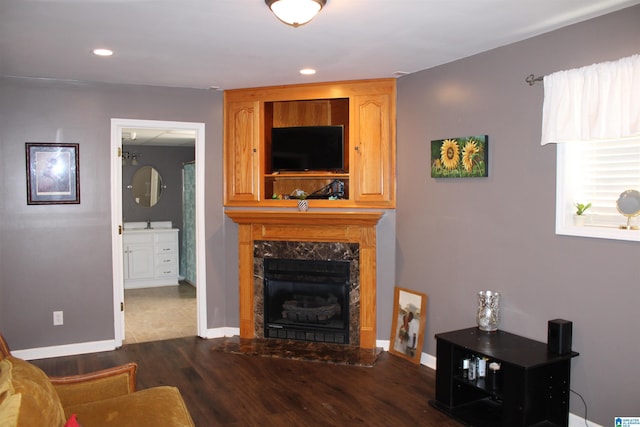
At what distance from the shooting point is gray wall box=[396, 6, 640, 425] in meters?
2.88

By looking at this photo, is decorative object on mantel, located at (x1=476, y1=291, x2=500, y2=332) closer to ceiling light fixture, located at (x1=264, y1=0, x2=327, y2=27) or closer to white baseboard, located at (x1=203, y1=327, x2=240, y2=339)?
ceiling light fixture, located at (x1=264, y1=0, x2=327, y2=27)

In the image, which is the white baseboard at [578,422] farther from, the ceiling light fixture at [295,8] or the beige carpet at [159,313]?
the beige carpet at [159,313]

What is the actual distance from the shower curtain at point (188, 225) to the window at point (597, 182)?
5606mm

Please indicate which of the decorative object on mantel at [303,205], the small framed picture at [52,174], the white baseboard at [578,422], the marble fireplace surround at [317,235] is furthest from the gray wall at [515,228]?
the small framed picture at [52,174]

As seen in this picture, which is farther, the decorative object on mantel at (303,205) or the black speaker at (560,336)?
the decorative object on mantel at (303,205)

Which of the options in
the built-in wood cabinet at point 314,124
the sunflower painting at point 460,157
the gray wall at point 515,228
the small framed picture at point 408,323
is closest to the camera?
the gray wall at point 515,228

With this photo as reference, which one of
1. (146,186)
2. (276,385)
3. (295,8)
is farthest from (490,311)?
(146,186)

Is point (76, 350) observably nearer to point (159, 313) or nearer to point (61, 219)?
point (61, 219)

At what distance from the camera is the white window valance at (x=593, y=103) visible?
2.69 metres

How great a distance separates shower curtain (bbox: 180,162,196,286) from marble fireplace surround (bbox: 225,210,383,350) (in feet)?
9.58

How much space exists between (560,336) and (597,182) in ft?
3.10

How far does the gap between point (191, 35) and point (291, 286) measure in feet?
8.50

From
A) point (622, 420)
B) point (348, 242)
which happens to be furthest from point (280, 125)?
point (622, 420)

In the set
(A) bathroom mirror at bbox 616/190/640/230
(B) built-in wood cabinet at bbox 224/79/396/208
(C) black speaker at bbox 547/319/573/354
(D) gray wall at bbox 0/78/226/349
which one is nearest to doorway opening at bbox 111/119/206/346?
(D) gray wall at bbox 0/78/226/349
